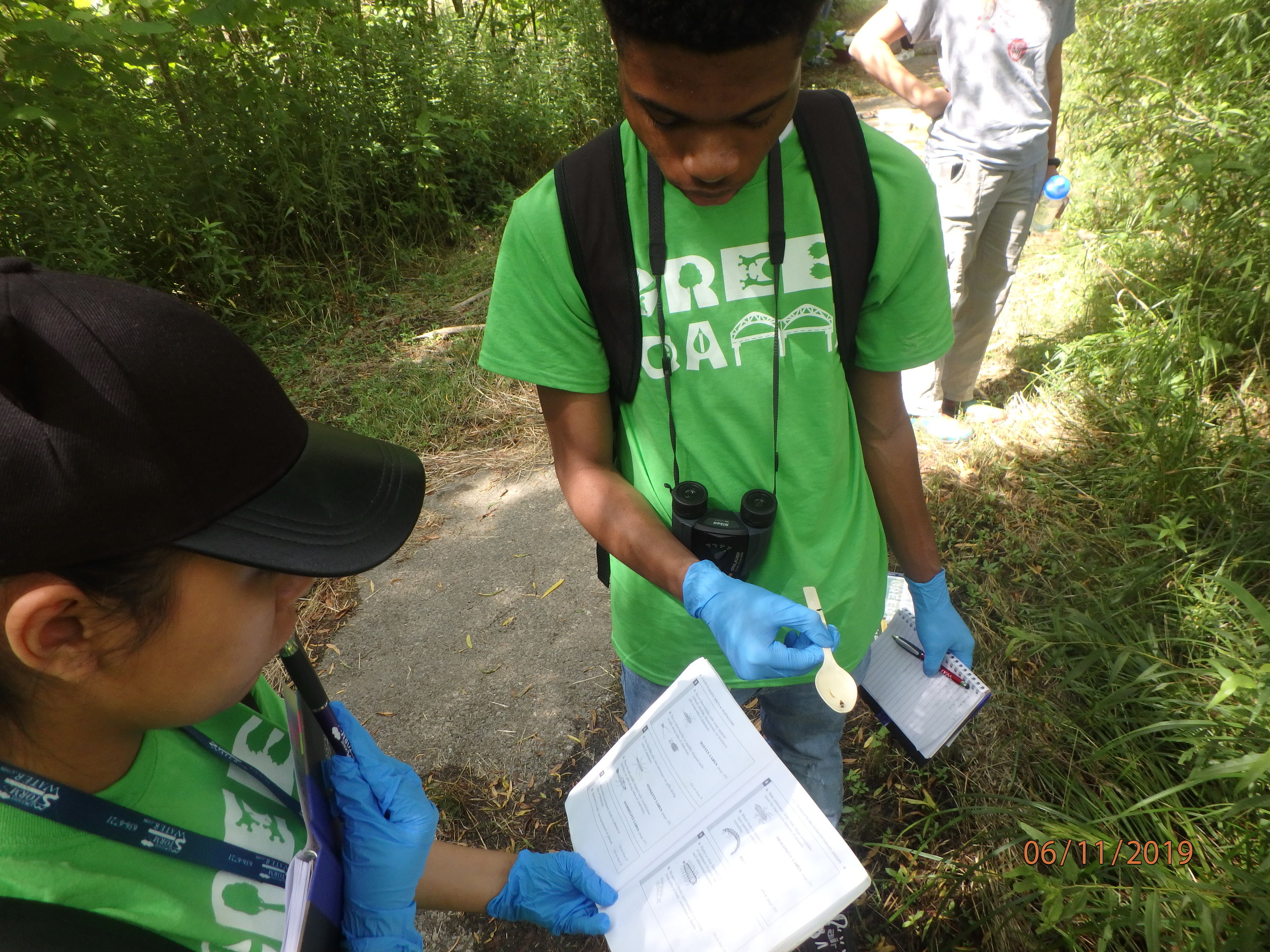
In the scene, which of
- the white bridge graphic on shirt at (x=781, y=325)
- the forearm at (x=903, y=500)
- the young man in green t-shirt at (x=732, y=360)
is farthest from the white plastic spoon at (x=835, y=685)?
the white bridge graphic on shirt at (x=781, y=325)

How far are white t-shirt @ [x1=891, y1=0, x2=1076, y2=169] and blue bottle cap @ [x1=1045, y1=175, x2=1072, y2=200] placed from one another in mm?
170

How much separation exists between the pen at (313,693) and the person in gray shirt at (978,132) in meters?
2.14

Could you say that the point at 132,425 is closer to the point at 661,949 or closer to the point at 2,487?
the point at 2,487

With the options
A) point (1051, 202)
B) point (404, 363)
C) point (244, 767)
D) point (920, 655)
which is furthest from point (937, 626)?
point (404, 363)

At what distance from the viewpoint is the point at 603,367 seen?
124 centimetres

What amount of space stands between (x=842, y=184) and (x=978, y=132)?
2.27 m

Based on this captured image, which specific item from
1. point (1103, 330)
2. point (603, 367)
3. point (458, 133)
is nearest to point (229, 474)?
point (603, 367)

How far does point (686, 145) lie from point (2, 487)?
2.86ft

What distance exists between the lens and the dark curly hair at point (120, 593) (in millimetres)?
688

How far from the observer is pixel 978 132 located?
2934 millimetres

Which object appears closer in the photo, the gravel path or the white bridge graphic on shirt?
the white bridge graphic on shirt

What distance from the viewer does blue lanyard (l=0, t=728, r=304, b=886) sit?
2.48 feet

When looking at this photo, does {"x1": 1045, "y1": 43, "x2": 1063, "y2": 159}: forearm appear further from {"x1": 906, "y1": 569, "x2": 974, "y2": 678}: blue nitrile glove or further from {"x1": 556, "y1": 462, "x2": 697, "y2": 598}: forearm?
{"x1": 556, "y1": 462, "x2": 697, "y2": 598}: forearm
